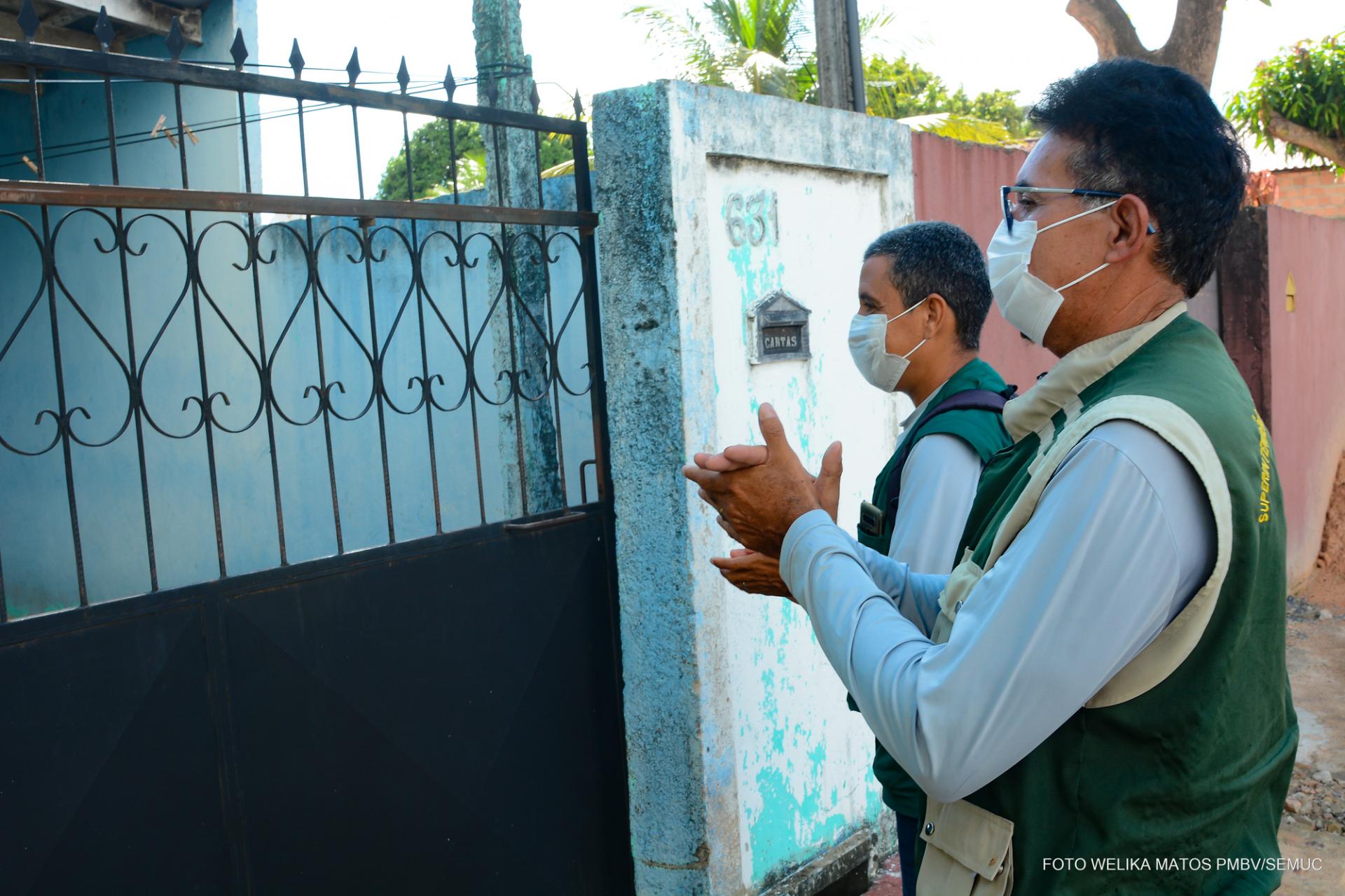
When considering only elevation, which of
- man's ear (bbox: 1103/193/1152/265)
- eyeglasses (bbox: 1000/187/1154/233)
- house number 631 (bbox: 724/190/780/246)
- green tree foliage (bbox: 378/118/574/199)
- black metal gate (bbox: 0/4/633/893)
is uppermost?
green tree foliage (bbox: 378/118/574/199)

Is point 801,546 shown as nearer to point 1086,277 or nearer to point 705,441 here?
point 1086,277

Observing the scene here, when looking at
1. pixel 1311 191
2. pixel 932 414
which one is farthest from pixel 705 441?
pixel 1311 191

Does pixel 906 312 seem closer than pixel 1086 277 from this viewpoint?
No

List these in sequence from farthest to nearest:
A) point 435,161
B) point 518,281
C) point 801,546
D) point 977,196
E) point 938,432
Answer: point 435,161
point 518,281
point 977,196
point 938,432
point 801,546

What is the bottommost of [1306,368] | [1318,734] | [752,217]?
[1318,734]

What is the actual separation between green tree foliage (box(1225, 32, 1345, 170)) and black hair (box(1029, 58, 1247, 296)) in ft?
43.6

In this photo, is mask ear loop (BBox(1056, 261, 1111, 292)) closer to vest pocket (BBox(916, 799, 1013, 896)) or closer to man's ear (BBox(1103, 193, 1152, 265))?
man's ear (BBox(1103, 193, 1152, 265))

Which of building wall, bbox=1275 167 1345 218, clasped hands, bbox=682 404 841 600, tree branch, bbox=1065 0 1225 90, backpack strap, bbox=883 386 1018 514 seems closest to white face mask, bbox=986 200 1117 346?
clasped hands, bbox=682 404 841 600

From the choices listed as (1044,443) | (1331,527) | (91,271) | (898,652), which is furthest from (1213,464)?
(1331,527)

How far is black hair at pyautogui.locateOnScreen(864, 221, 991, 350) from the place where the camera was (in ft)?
8.36

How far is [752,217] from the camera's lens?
11.4ft

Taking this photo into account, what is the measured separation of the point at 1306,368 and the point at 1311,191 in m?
10.6

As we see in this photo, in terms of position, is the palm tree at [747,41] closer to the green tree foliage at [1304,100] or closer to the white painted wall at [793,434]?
the green tree foliage at [1304,100]

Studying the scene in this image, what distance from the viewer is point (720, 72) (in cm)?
1823
